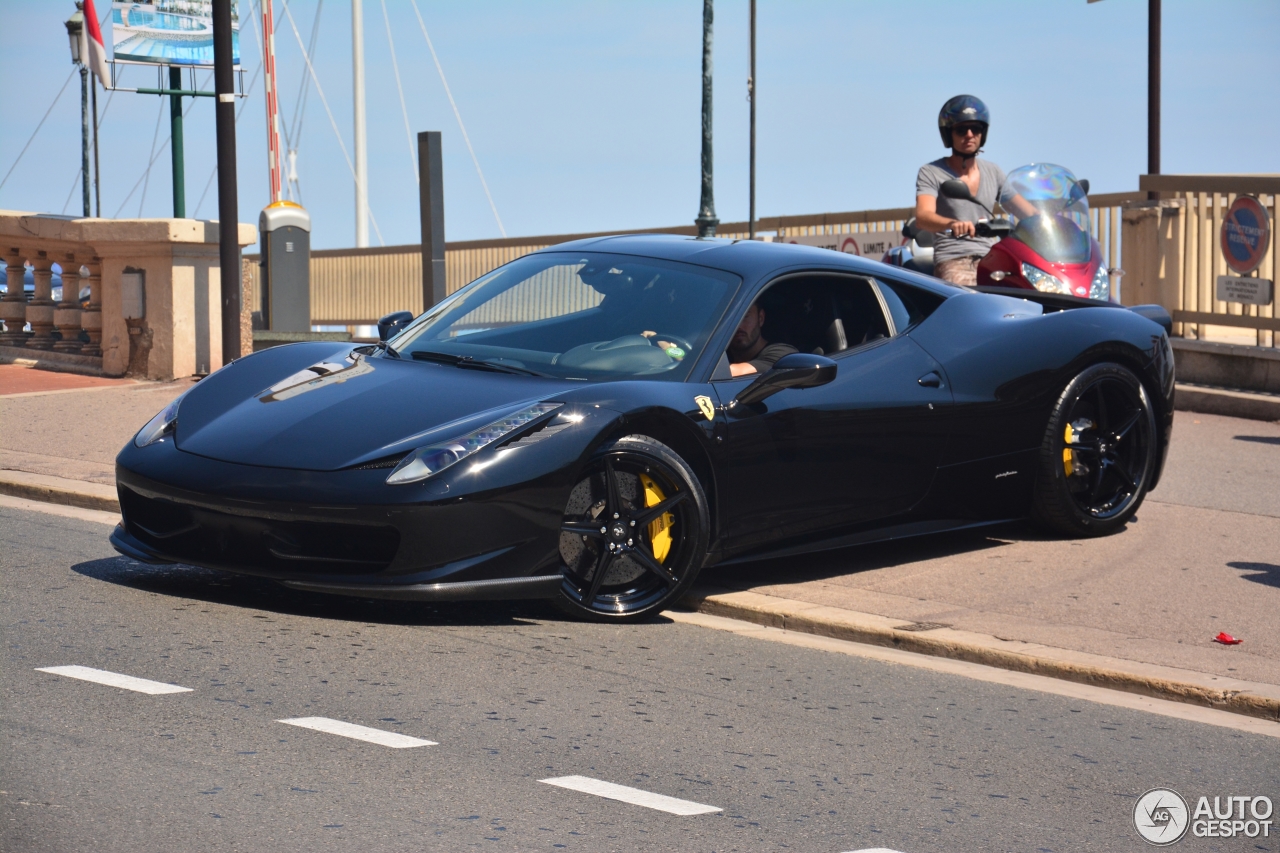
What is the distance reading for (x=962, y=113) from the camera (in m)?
9.84

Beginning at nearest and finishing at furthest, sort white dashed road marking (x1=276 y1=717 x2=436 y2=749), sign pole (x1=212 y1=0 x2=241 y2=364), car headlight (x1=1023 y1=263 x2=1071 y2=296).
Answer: white dashed road marking (x1=276 y1=717 x2=436 y2=749) < car headlight (x1=1023 y1=263 x2=1071 y2=296) < sign pole (x1=212 y1=0 x2=241 y2=364)

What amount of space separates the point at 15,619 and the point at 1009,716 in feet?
11.0

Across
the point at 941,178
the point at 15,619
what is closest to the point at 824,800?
the point at 15,619

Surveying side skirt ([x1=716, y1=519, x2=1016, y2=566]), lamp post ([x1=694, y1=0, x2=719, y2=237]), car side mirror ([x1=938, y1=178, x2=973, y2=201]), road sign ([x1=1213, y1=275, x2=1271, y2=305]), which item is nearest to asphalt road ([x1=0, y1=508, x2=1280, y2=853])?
side skirt ([x1=716, y1=519, x2=1016, y2=566])

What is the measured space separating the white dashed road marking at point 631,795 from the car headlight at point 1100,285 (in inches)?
236

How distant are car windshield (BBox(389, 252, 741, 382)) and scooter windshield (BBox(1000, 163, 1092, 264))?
3.29m

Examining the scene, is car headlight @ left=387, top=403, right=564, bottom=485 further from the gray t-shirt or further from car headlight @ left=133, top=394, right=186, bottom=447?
the gray t-shirt

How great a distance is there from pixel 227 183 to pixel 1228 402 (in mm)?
8253

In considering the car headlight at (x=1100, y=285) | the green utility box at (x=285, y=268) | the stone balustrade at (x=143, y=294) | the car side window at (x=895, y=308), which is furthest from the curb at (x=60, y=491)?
the green utility box at (x=285, y=268)

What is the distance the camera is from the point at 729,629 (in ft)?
20.5

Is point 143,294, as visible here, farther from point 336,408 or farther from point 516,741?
point 516,741

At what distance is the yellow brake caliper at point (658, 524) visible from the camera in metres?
6.06

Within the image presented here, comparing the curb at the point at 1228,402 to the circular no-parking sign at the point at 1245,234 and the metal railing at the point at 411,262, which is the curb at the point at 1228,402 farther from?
the metal railing at the point at 411,262

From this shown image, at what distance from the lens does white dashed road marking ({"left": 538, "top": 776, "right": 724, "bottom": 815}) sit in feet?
13.2
